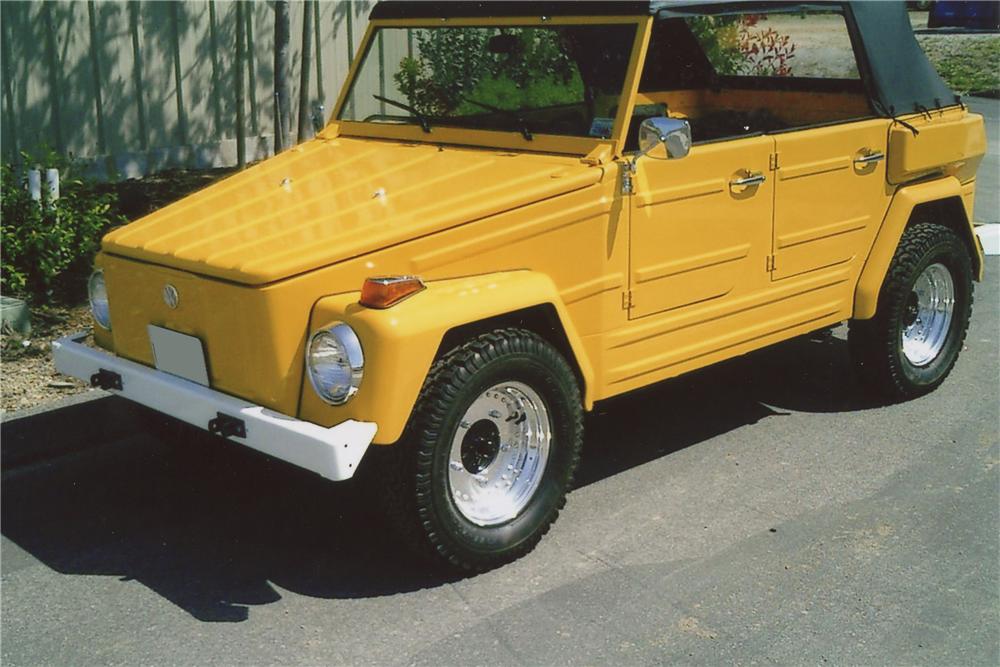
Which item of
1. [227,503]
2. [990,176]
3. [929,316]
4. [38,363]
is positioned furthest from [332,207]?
[990,176]

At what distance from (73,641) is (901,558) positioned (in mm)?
2887

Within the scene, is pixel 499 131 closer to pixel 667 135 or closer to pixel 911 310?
pixel 667 135

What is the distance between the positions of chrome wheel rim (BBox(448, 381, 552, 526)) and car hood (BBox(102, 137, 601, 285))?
26.9 inches

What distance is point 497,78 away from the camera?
488cm

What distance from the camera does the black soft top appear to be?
493 centimetres

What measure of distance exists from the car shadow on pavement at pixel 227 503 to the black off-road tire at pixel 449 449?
0.61 ft

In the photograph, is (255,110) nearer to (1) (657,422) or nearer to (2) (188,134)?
A: (2) (188,134)

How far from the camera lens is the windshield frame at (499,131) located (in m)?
4.46

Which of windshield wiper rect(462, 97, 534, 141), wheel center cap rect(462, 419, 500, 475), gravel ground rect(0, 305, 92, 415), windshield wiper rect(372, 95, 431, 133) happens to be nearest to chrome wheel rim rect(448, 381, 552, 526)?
wheel center cap rect(462, 419, 500, 475)

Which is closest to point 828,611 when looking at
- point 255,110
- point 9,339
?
point 9,339

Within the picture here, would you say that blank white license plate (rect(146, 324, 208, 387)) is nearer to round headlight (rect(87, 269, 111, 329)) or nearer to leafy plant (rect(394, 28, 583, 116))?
round headlight (rect(87, 269, 111, 329))

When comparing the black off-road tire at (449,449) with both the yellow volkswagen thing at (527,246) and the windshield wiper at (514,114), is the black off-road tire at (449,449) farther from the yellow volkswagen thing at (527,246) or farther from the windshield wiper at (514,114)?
the windshield wiper at (514,114)

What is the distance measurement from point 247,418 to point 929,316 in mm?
3965

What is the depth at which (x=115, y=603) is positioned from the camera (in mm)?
3932
